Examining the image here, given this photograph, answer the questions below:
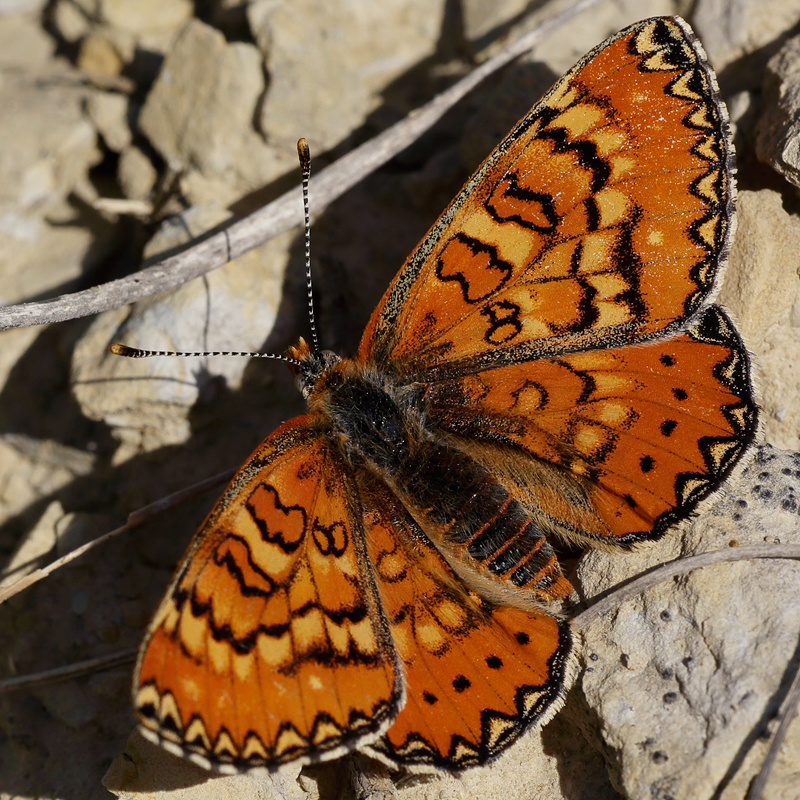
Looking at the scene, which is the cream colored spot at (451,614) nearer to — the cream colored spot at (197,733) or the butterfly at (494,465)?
the butterfly at (494,465)

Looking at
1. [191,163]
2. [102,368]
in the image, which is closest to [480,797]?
[102,368]

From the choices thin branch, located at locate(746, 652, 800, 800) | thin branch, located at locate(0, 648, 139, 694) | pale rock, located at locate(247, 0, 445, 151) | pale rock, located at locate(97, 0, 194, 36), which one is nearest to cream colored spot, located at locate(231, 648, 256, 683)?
thin branch, located at locate(0, 648, 139, 694)

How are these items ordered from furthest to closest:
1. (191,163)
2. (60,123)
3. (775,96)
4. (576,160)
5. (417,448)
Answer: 1. (60,123)
2. (191,163)
3. (775,96)
4. (417,448)
5. (576,160)

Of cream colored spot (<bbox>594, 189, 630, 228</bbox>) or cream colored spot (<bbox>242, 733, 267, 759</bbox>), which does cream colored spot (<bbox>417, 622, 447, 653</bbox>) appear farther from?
cream colored spot (<bbox>594, 189, 630, 228</bbox>)

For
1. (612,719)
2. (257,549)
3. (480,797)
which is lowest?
(480,797)

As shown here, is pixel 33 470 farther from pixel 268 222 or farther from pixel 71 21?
pixel 71 21

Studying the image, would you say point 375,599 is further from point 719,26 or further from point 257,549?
point 719,26

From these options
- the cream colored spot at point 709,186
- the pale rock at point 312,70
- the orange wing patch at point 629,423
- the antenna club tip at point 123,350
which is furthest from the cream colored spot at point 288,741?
the pale rock at point 312,70

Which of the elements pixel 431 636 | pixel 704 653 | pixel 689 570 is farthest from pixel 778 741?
pixel 431 636
